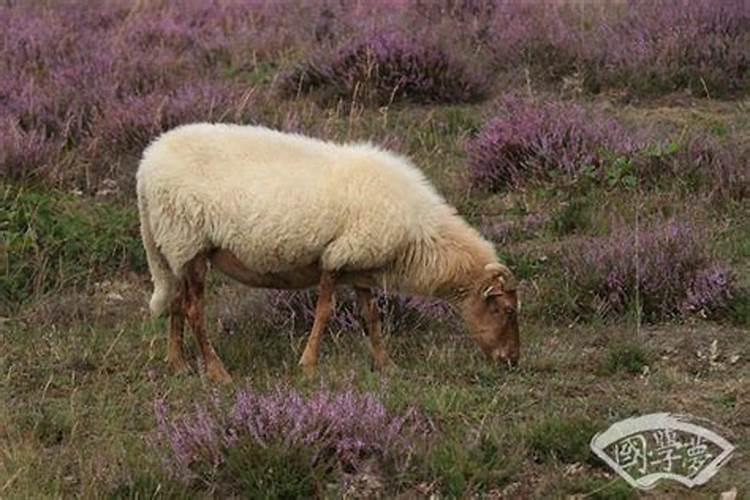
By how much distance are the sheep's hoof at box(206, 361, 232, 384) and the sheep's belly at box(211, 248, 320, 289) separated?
0.47 meters

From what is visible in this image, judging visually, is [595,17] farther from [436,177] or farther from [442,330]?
[442,330]

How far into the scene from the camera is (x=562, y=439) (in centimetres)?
511

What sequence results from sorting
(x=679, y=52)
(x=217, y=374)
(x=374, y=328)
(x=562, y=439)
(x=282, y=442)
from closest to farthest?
(x=282, y=442) → (x=562, y=439) → (x=217, y=374) → (x=374, y=328) → (x=679, y=52)

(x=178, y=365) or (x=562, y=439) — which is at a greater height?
(x=562, y=439)

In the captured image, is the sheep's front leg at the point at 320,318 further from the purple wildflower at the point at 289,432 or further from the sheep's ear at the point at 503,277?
the purple wildflower at the point at 289,432

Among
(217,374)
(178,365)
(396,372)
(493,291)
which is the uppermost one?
(493,291)

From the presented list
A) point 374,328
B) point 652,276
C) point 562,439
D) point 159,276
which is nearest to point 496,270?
point 374,328

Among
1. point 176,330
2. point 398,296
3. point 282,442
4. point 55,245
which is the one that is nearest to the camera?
point 282,442

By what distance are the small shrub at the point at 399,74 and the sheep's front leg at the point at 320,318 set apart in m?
4.95

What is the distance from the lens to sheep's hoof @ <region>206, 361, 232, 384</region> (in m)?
6.21

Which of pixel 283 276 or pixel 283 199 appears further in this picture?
pixel 283 276

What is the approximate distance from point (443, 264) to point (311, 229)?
72cm

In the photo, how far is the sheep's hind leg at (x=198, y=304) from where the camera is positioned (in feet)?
21.1

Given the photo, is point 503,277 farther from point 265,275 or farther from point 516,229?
point 516,229
